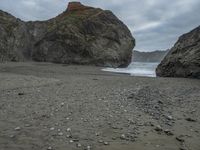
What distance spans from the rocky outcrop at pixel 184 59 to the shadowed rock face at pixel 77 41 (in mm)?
20826

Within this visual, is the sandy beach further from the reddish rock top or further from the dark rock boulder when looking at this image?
the reddish rock top

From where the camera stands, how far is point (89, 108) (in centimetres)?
800

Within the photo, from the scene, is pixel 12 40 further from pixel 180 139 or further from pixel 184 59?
pixel 180 139

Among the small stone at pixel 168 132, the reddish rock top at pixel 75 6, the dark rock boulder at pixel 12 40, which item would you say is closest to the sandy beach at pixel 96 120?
the small stone at pixel 168 132

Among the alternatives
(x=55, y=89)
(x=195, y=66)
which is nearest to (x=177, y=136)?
(x=55, y=89)

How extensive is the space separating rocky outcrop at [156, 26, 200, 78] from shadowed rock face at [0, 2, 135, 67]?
20826 millimetres

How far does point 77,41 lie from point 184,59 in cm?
2549

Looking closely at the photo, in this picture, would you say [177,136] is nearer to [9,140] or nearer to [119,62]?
[9,140]

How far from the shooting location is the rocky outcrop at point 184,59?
18688 millimetres

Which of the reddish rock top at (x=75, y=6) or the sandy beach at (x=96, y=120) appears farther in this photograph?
the reddish rock top at (x=75, y=6)

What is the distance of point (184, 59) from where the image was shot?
773 inches

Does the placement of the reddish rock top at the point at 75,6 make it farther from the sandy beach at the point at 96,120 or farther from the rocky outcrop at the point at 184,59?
the sandy beach at the point at 96,120

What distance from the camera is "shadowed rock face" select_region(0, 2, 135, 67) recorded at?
1660 inches

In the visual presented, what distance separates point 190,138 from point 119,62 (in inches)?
1518
